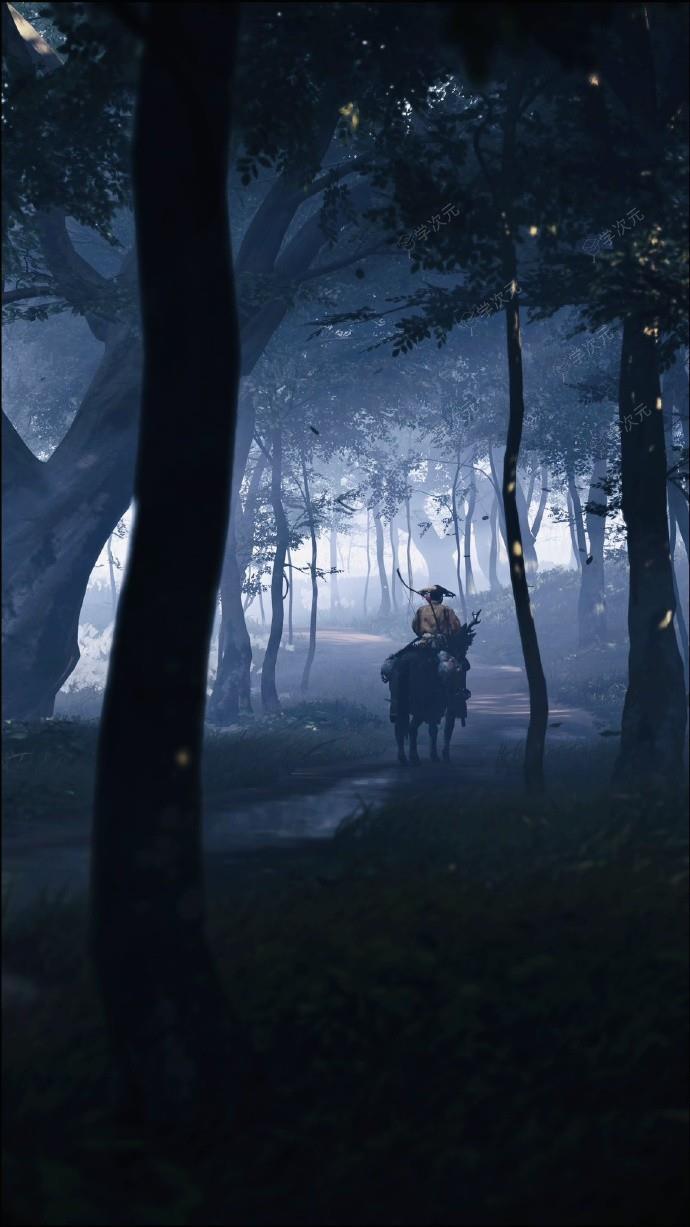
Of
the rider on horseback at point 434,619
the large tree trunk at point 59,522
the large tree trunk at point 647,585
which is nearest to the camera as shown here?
the large tree trunk at point 647,585

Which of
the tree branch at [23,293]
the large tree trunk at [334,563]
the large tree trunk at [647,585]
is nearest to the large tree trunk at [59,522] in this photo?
the tree branch at [23,293]

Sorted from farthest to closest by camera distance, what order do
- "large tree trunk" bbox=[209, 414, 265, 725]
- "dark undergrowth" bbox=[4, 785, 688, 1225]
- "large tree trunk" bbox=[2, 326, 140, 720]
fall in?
"large tree trunk" bbox=[209, 414, 265, 725] < "large tree trunk" bbox=[2, 326, 140, 720] < "dark undergrowth" bbox=[4, 785, 688, 1225]

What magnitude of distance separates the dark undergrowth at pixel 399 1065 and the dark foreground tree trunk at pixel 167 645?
223mm

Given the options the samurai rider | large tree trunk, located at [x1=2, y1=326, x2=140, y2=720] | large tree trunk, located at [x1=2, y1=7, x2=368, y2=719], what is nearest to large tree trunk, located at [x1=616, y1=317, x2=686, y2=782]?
the samurai rider

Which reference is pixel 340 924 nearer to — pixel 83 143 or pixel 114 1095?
pixel 114 1095

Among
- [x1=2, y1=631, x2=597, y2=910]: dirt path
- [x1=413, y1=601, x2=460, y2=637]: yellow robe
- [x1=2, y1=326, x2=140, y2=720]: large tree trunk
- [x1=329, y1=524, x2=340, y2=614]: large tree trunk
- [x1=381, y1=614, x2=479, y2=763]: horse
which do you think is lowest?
[x1=2, y1=631, x2=597, y2=910]: dirt path

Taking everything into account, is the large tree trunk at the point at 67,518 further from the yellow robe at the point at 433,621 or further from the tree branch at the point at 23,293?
the yellow robe at the point at 433,621

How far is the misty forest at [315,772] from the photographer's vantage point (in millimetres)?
6375

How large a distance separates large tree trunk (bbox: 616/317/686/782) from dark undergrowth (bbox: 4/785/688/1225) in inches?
227

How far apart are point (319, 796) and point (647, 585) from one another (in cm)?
480

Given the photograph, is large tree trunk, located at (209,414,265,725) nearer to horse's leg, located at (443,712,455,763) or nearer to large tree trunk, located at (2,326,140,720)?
large tree trunk, located at (2,326,140,720)

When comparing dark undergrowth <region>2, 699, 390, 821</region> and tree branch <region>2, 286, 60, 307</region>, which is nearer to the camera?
dark undergrowth <region>2, 699, 390, 821</region>

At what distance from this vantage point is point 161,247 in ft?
21.1

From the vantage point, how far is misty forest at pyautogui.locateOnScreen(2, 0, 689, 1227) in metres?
6.38
